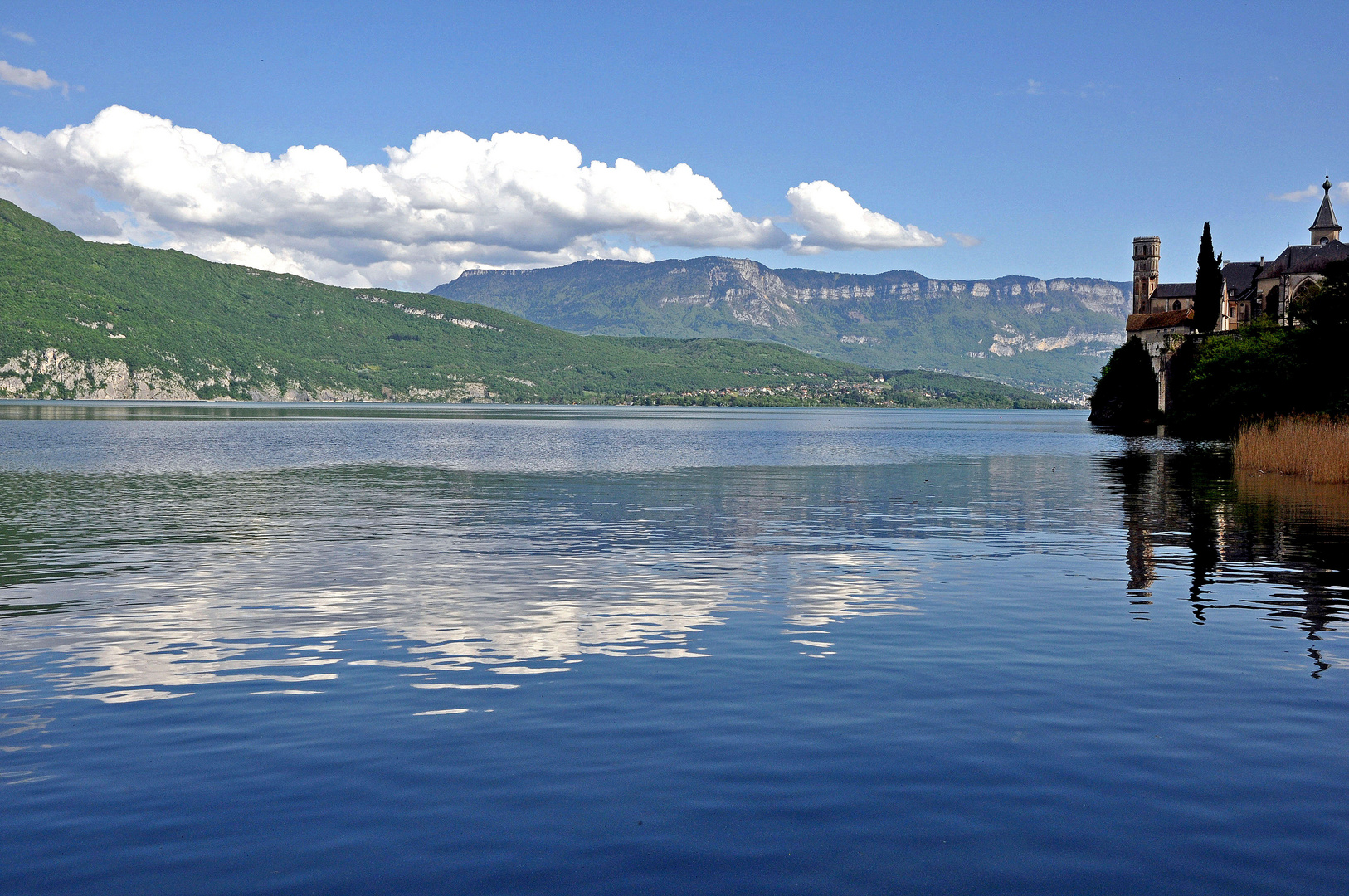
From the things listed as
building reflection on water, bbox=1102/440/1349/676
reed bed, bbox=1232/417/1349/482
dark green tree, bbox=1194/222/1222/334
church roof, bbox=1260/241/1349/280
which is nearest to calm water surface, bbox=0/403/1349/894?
building reflection on water, bbox=1102/440/1349/676

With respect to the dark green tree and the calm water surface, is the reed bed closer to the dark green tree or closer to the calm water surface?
the calm water surface

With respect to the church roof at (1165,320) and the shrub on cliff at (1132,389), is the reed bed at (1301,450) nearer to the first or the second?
the shrub on cliff at (1132,389)

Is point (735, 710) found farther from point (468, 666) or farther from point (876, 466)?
point (876, 466)

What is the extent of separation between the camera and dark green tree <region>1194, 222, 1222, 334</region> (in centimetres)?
15325

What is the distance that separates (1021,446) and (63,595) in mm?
99916

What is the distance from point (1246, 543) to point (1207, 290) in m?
137

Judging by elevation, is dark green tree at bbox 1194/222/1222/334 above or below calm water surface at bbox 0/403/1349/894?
above

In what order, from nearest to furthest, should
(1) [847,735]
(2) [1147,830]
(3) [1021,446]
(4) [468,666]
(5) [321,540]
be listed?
(2) [1147,830]
(1) [847,735]
(4) [468,666]
(5) [321,540]
(3) [1021,446]

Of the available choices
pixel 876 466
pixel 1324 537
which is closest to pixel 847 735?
pixel 1324 537

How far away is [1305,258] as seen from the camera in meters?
174

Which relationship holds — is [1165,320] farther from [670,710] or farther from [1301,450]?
[670,710]

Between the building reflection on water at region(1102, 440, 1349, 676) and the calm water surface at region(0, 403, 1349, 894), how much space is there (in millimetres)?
220

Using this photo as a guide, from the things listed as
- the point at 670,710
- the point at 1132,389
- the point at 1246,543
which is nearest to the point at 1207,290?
the point at 1132,389

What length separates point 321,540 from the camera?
3400 cm
